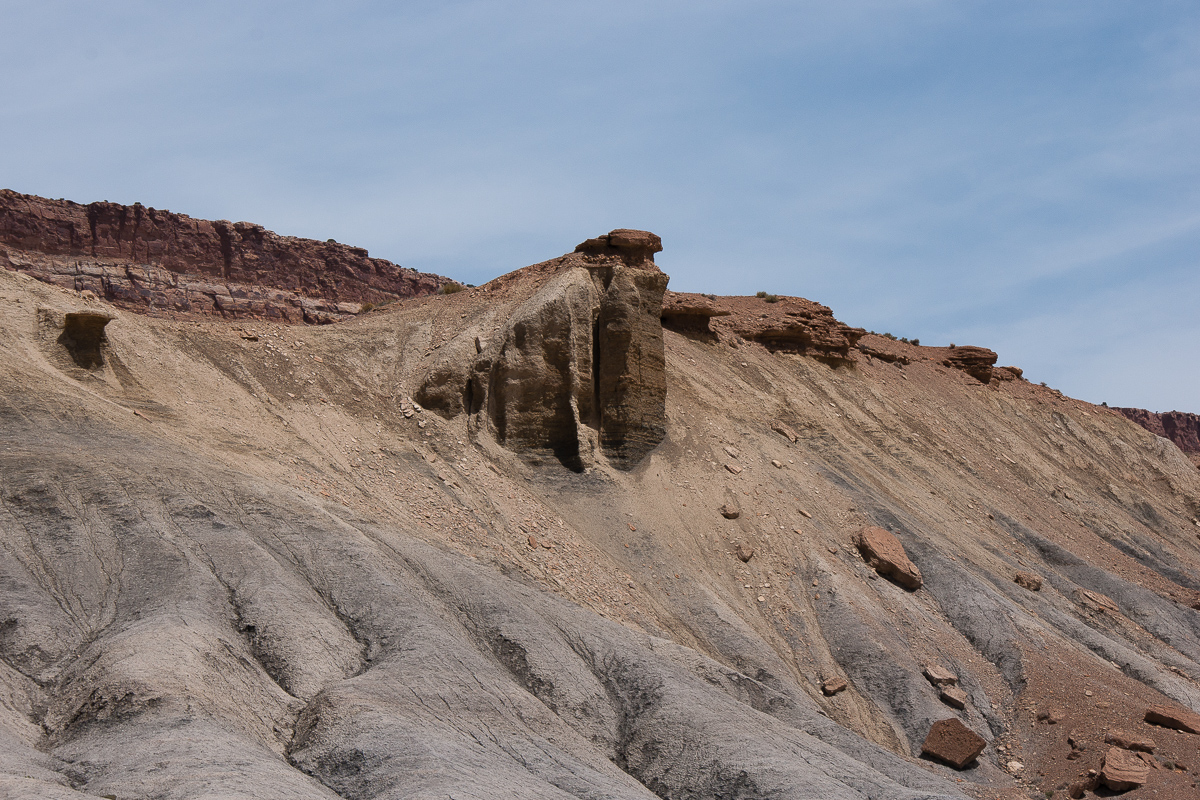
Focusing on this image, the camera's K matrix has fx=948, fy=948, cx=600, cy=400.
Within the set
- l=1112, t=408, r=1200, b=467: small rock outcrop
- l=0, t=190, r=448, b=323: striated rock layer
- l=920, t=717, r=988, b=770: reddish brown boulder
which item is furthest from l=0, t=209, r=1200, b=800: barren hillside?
l=1112, t=408, r=1200, b=467: small rock outcrop

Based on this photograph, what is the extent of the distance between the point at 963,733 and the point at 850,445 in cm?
1298

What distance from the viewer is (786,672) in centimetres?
2042

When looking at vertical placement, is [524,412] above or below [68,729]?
above

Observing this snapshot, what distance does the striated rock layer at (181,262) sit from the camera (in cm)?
4038

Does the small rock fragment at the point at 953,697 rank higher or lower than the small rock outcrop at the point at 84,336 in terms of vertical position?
lower

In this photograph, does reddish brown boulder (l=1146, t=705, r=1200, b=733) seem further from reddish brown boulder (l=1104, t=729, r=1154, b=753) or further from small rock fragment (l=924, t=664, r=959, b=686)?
small rock fragment (l=924, t=664, r=959, b=686)

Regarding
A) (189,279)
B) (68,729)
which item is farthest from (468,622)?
(189,279)

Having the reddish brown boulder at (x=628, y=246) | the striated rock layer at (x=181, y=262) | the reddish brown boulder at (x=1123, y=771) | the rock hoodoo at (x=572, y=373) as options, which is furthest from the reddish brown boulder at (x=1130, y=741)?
the striated rock layer at (x=181, y=262)

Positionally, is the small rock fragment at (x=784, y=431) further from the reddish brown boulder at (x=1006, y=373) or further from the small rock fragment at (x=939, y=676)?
the reddish brown boulder at (x=1006, y=373)

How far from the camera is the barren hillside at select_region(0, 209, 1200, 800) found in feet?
40.9

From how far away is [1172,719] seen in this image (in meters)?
19.6

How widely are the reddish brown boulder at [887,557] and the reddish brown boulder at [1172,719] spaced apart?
613 centimetres

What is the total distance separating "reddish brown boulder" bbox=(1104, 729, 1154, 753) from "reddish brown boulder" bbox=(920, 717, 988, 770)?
2446 mm

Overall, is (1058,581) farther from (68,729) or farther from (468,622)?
(68,729)
